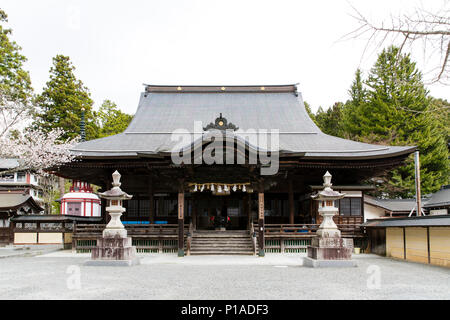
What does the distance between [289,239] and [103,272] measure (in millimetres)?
9633

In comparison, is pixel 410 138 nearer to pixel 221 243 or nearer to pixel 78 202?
pixel 221 243

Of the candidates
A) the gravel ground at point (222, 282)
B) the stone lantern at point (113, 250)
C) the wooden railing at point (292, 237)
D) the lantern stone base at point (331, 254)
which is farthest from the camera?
the wooden railing at point (292, 237)

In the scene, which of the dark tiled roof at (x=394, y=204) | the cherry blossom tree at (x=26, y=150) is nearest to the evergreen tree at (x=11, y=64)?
the cherry blossom tree at (x=26, y=150)

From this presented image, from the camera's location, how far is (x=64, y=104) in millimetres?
36938

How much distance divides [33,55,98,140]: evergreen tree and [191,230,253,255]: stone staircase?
22000 millimetres

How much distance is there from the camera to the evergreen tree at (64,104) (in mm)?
36469

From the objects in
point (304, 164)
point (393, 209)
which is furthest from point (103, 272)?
point (393, 209)

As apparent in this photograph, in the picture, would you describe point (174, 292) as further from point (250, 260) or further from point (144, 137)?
point (144, 137)

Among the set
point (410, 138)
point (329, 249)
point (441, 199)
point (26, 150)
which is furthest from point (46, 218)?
point (410, 138)

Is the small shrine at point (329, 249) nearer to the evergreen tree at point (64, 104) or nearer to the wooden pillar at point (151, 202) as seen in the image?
the wooden pillar at point (151, 202)

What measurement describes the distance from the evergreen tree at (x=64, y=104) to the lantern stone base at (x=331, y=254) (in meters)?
28.5

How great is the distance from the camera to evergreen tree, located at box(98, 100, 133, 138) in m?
39.6

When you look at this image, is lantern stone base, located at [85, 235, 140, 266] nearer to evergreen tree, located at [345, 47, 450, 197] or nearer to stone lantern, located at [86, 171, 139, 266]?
stone lantern, located at [86, 171, 139, 266]

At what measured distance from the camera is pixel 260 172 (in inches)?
667
